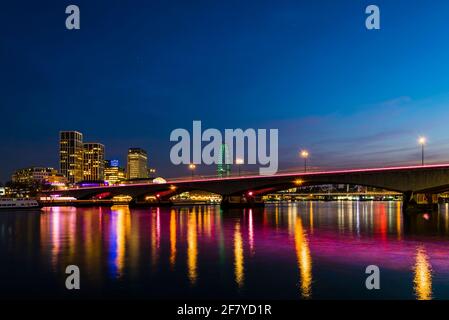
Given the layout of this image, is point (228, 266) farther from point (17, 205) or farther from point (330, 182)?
point (17, 205)

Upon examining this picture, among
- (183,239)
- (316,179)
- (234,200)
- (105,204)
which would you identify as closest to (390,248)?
(183,239)

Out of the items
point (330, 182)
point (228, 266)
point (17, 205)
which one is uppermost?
point (330, 182)

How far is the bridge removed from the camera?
75000 mm

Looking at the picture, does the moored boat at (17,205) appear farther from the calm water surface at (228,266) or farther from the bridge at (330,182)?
the calm water surface at (228,266)

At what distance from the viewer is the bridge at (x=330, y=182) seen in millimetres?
75000

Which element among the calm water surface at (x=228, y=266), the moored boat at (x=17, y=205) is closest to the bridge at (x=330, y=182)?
the moored boat at (x=17, y=205)

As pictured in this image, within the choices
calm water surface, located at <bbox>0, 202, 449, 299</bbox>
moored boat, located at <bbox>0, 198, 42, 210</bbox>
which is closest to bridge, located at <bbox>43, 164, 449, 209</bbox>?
moored boat, located at <bbox>0, 198, 42, 210</bbox>

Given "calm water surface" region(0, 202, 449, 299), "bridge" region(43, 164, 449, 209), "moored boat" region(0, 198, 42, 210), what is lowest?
"moored boat" region(0, 198, 42, 210)

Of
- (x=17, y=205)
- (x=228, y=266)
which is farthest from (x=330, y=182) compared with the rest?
(x=17, y=205)

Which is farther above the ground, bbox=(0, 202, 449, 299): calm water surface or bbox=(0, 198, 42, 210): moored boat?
bbox=(0, 202, 449, 299): calm water surface

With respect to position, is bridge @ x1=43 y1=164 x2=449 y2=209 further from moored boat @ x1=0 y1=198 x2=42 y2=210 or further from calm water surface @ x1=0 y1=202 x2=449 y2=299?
calm water surface @ x1=0 y1=202 x2=449 y2=299

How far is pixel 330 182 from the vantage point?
290 feet
